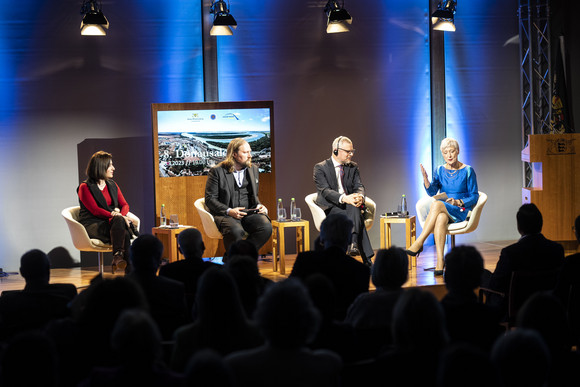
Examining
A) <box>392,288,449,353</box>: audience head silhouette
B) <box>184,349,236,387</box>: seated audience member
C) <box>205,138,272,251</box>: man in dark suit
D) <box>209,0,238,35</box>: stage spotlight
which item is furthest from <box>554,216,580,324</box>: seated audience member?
<box>209,0,238,35</box>: stage spotlight

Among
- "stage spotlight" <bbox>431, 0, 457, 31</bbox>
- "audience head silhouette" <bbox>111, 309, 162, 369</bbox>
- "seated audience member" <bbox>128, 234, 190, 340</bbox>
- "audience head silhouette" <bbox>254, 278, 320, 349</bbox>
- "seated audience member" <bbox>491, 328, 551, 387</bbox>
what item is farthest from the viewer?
"stage spotlight" <bbox>431, 0, 457, 31</bbox>

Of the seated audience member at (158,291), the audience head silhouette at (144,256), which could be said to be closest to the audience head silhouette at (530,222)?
the seated audience member at (158,291)

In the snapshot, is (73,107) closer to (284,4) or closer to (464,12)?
(284,4)

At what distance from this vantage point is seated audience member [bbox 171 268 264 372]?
94.1 inches

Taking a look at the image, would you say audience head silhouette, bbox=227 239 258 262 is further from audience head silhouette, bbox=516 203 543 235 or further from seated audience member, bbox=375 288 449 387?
seated audience member, bbox=375 288 449 387

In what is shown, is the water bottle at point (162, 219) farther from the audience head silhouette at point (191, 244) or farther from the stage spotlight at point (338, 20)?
the audience head silhouette at point (191, 244)

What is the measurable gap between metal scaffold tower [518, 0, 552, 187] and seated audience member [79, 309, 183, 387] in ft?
25.5

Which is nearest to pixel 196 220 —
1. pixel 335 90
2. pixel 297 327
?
pixel 335 90

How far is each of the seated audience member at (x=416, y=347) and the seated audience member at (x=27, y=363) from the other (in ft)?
3.20

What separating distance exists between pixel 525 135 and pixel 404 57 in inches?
74.5

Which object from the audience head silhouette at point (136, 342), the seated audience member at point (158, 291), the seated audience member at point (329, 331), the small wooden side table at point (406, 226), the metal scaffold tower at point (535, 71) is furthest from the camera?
the metal scaffold tower at point (535, 71)

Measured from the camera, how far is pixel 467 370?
1685mm

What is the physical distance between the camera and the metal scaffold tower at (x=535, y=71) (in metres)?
8.71

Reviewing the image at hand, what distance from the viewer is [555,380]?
2.19 m
